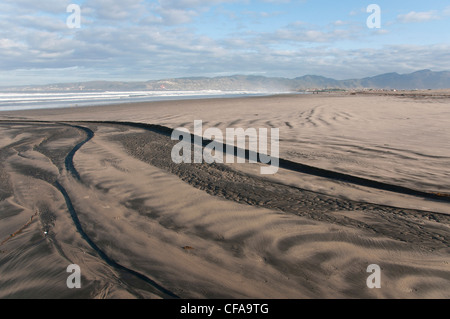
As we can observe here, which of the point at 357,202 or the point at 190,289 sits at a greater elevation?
the point at 357,202

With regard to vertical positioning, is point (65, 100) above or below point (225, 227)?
above

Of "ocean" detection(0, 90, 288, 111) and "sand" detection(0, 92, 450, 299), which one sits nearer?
"sand" detection(0, 92, 450, 299)

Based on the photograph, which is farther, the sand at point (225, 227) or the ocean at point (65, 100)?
the ocean at point (65, 100)

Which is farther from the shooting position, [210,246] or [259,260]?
[210,246]

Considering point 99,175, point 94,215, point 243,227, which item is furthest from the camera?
point 99,175

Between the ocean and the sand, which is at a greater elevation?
the ocean

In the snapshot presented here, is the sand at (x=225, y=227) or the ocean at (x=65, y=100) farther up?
the ocean at (x=65, y=100)
